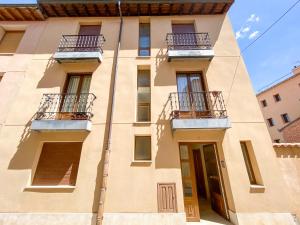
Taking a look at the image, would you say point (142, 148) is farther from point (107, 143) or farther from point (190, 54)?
point (190, 54)

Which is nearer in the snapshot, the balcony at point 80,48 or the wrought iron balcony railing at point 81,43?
the balcony at point 80,48

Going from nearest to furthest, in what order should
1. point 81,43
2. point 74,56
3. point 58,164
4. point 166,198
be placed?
1. point 166,198
2. point 58,164
3. point 74,56
4. point 81,43

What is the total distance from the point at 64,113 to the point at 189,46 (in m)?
6.83

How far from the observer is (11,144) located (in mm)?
5832

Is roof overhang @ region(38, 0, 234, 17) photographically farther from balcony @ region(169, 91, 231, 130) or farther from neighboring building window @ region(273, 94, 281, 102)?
neighboring building window @ region(273, 94, 281, 102)

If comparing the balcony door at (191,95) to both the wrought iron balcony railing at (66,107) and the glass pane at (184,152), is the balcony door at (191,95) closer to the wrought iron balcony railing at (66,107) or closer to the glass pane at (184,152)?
the glass pane at (184,152)

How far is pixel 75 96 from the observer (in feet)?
22.3

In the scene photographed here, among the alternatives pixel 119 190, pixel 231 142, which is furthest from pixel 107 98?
pixel 231 142

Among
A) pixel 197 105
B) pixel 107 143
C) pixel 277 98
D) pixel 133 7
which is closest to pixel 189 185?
pixel 197 105

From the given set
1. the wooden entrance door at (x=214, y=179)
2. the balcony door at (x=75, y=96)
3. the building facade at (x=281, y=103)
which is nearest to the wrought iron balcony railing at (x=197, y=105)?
the wooden entrance door at (x=214, y=179)

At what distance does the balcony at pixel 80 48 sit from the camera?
6.94 m

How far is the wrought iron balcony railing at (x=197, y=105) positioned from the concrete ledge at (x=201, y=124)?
34cm

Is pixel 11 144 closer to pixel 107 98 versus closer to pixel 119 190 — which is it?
pixel 107 98

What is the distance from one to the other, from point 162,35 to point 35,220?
9.48m
